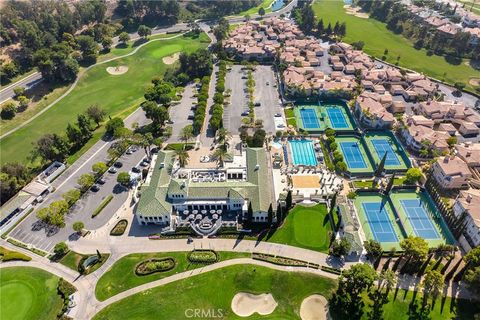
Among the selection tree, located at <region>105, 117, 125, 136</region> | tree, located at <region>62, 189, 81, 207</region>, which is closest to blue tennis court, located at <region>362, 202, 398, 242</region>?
tree, located at <region>62, 189, 81, 207</region>

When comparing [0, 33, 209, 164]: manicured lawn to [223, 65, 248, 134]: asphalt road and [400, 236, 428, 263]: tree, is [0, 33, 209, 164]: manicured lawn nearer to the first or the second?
[223, 65, 248, 134]: asphalt road

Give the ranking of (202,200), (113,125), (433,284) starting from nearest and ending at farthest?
(433,284) → (202,200) → (113,125)

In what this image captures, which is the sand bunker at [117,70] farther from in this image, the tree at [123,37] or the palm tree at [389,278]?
the palm tree at [389,278]

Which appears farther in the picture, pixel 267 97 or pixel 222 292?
pixel 267 97

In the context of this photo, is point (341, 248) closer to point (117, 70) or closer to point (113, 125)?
point (113, 125)

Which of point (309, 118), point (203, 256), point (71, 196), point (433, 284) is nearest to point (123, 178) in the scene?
point (71, 196)

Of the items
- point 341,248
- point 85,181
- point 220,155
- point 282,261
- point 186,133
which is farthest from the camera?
point 186,133
